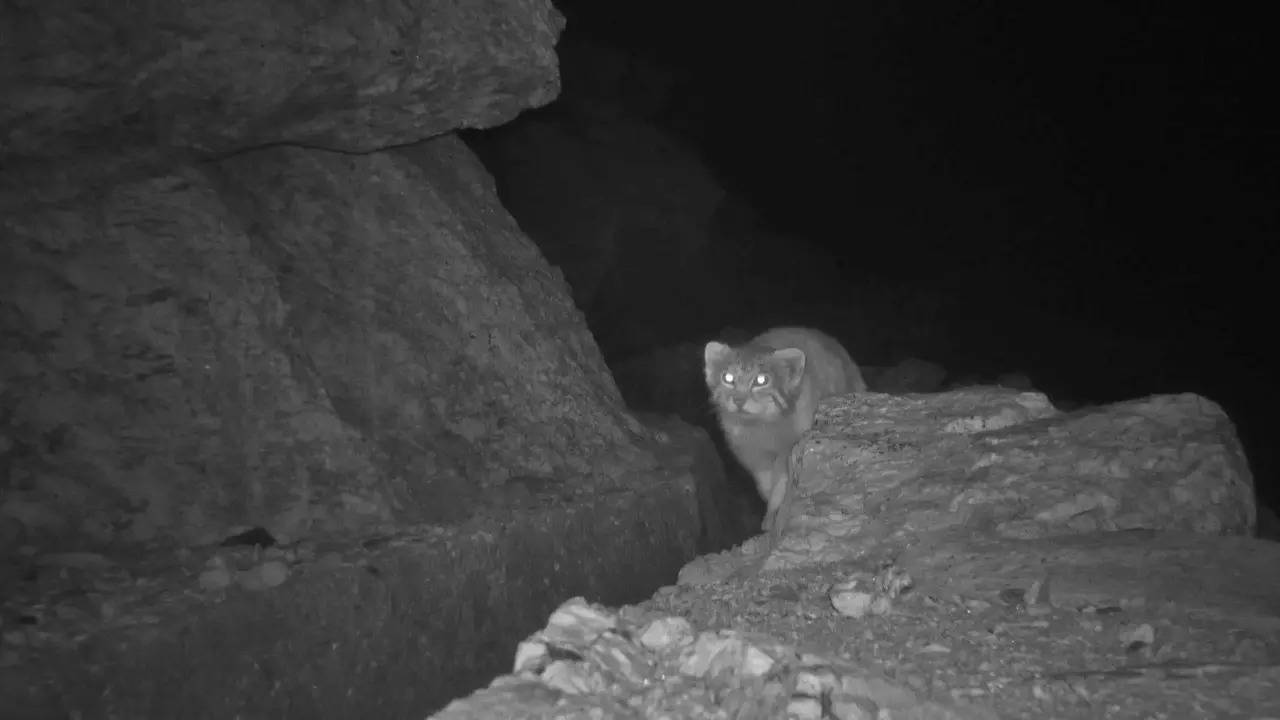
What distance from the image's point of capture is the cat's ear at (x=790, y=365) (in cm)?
581

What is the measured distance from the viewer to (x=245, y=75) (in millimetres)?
3068

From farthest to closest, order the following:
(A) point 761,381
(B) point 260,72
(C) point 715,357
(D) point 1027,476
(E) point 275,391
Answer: (C) point 715,357 → (A) point 761,381 → (D) point 1027,476 → (B) point 260,72 → (E) point 275,391

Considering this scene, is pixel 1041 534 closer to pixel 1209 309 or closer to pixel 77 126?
pixel 77 126

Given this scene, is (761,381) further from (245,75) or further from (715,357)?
(245,75)

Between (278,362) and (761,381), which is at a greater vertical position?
(278,362)

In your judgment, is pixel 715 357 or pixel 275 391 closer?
pixel 275 391

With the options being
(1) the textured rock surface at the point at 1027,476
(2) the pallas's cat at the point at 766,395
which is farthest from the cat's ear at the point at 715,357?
(1) the textured rock surface at the point at 1027,476

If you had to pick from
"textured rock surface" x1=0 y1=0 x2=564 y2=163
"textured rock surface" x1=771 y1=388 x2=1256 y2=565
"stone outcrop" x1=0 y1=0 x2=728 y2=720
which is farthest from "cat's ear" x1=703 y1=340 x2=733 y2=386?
"textured rock surface" x1=0 y1=0 x2=564 y2=163

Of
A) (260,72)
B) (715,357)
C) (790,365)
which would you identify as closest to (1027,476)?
(790,365)

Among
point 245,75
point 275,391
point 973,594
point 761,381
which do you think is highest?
point 245,75

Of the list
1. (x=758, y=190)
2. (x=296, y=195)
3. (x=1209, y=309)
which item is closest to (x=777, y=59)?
(x=758, y=190)

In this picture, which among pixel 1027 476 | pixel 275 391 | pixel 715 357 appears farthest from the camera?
pixel 715 357

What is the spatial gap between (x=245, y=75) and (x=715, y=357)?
3677mm

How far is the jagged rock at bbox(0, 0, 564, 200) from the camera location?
2688 millimetres
